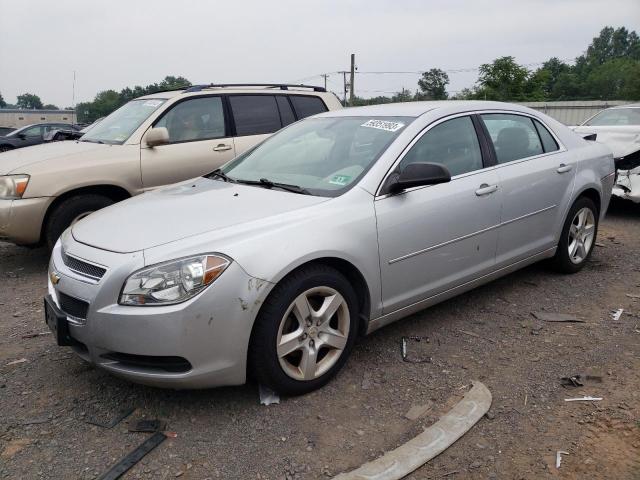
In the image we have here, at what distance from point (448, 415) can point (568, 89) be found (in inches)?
3016

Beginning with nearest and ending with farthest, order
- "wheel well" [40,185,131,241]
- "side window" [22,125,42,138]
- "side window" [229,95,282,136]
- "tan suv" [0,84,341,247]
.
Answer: "tan suv" [0,84,341,247] < "wheel well" [40,185,131,241] < "side window" [229,95,282,136] < "side window" [22,125,42,138]

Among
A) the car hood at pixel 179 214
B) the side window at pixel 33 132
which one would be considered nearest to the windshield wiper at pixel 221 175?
the car hood at pixel 179 214

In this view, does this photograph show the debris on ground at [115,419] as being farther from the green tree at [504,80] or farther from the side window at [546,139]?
the green tree at [504,80]

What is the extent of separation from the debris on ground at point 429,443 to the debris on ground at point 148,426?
96 centimetres

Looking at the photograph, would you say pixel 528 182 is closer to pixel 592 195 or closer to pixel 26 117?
pixel 592 195

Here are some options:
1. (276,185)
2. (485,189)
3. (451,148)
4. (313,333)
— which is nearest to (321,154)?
(276,185)

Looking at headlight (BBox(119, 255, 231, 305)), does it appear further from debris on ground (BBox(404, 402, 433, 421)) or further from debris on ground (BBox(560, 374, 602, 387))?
debris on ground (BBox(560, 374, 602, 387))

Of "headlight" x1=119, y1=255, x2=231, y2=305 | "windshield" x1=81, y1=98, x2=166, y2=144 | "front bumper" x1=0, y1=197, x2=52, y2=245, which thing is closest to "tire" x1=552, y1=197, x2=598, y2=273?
"headlight" x1=119, y1=255, x2=231, y2=305

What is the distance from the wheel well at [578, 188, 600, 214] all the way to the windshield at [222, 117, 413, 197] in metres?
2.12

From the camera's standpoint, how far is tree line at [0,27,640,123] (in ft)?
126

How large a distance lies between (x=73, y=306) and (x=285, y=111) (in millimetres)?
4580

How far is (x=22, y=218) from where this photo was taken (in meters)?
4.98

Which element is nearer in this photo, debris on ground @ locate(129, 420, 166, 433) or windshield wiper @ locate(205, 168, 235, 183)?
debris on ground @ locate(129, 420, 166, 433)

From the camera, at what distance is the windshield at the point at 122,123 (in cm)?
587
